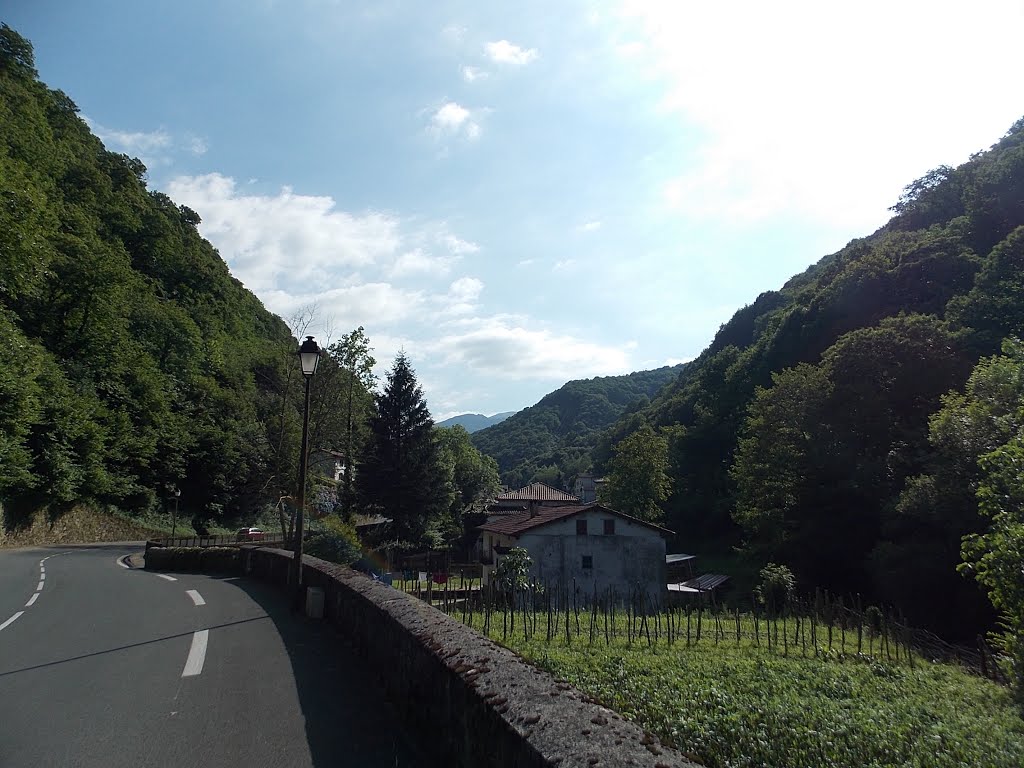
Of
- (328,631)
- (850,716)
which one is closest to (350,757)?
(328,631)

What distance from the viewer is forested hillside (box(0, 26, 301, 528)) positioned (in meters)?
35.6

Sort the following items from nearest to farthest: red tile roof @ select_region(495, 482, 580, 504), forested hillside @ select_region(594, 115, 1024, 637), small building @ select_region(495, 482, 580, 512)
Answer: forested hillside @ select_region(594, 115, 1024, 637), small building @ select_region(495, 482, 580, 512), red tile roof @ select_region(495, 482, 580, 504)

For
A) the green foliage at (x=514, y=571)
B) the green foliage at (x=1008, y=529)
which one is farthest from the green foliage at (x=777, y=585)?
the green foliage at (x=514, y=571)

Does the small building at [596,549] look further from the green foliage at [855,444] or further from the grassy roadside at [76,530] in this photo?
the grassy roadside at [76,530]

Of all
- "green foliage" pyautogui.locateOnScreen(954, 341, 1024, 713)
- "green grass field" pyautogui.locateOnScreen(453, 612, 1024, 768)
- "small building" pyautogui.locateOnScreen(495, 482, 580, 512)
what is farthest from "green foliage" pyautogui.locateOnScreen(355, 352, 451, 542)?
"green foliage" pyautogui.locateOnScreen(954, 341, 1024, 713)

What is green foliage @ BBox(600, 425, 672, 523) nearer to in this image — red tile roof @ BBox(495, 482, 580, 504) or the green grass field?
red tile roof @ BBox(495, 482, 580, 504)

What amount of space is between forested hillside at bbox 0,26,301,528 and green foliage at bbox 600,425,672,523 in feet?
111

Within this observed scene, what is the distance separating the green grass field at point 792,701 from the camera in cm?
640

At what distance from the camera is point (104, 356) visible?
47.6 metres

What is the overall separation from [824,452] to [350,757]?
122ft

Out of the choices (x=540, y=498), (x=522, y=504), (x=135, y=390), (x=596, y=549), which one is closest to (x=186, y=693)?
(x=596, y=549)

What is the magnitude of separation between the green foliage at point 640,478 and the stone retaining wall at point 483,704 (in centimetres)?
5792

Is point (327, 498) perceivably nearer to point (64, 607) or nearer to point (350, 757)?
point (64, 607)

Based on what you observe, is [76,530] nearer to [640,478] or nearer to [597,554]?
[597,554]
